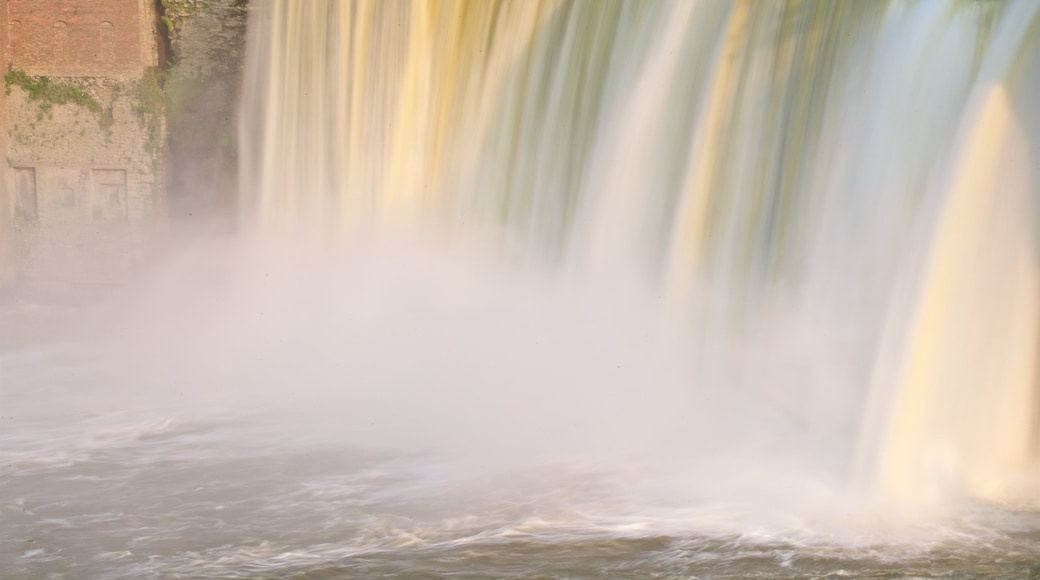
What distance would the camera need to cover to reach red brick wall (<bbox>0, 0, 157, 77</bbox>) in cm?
1309

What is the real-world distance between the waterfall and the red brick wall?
5.51 ft

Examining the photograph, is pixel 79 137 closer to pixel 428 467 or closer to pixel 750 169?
pixel 428 467

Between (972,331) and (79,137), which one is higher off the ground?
(972,331)

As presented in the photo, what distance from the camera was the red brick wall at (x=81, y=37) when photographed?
43.0 ft

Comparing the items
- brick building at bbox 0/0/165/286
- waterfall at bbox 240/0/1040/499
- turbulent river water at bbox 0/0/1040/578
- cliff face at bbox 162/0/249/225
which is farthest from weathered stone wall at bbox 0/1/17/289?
waterfall at bbox 240/0/1040/499

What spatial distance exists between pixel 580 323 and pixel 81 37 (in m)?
7.11

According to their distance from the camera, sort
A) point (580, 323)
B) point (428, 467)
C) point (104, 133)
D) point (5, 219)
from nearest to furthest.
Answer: point (428, 467) → point (580, 323) → point (104, 133) → point (5, 219)

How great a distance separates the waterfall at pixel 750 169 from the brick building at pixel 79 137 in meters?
1.61

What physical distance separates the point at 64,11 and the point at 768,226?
8.73m

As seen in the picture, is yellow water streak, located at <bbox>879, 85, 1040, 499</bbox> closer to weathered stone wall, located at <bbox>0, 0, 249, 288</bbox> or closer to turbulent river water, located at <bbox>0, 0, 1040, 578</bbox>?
turbulent river water, located at <bbox>0, 0, 1040, 578</bbox>

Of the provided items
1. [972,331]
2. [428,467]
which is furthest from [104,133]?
[972,331]

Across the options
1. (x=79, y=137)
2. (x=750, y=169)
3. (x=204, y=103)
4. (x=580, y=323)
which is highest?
(x=750, y=169)

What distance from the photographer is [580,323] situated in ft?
29.8

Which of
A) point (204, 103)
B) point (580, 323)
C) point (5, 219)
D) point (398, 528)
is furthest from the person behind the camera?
point (5, 219)
